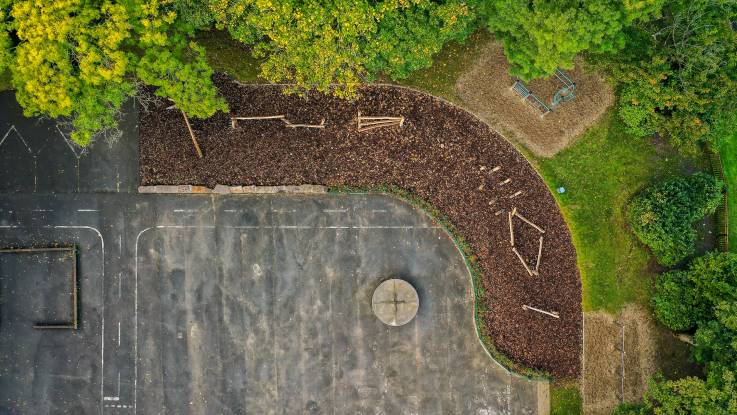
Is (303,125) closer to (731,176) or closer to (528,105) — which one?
(528,105)

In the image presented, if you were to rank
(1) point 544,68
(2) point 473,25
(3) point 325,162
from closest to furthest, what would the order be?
1. (1) point 544,68
2. (2) point 473,25
3. (3) point 325,162

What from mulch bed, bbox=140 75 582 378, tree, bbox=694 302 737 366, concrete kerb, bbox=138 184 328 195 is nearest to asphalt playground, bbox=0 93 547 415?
concrete kerb, bbox=138 184 328 195

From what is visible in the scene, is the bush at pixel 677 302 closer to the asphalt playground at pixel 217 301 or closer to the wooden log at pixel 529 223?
the wooden log at pixel 529 223

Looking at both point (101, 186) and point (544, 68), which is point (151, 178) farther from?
point (544, 68)

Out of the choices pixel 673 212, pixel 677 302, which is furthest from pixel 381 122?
pixel 677 302

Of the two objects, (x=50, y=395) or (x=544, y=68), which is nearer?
(x=544, y=68)

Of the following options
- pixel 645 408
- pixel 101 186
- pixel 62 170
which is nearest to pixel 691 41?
pixel 645 408
